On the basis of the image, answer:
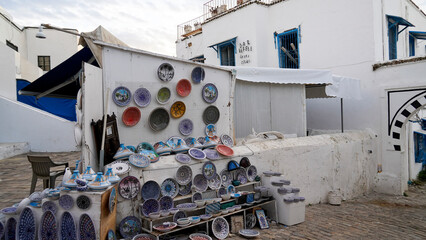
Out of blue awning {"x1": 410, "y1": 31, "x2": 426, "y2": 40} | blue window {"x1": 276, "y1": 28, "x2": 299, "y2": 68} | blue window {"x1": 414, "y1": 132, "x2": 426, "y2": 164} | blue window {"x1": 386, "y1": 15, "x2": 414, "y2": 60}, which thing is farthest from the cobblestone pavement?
blue awning {"x1": 410, "y1": 31, "x2": 426, "y2": 40}

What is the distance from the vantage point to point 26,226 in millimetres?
3553

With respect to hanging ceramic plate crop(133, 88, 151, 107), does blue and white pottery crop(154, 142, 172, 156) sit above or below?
below

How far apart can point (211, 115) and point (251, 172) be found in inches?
59.2

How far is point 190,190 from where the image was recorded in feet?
15.6

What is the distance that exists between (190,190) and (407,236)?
431 cm

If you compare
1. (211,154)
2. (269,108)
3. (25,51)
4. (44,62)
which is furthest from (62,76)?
(44,62)

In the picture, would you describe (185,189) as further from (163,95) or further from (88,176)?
(163,95)

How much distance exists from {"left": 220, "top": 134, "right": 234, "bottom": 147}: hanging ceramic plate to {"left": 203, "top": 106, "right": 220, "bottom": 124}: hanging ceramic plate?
0.39 meters

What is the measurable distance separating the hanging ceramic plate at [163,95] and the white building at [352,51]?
8.96 feet

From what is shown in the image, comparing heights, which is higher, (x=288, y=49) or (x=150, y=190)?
(x=288, y=49)

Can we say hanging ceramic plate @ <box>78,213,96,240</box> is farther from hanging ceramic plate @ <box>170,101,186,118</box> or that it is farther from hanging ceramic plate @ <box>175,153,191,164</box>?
hanging ceramic plate @ <box>170,101,186,118</box>

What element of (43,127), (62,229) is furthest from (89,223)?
(43,127)

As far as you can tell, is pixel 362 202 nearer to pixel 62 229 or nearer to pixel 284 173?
pixel 284 173

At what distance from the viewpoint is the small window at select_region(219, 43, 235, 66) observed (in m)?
12.7
